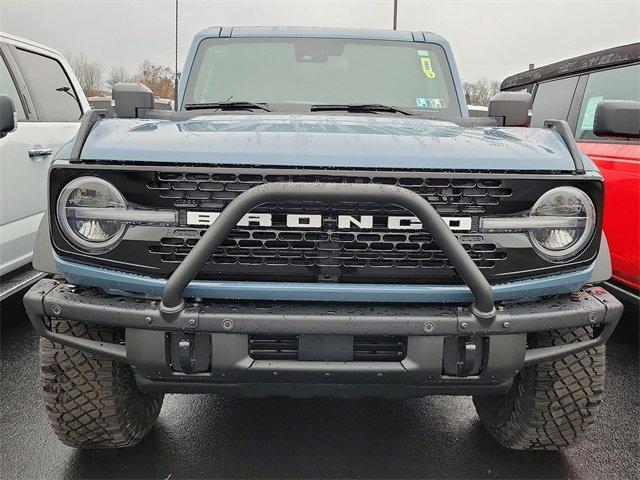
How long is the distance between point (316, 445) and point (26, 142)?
299cm

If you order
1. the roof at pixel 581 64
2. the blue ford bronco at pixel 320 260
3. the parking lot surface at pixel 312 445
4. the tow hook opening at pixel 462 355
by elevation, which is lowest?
the parking lot surface at pixel 312 445

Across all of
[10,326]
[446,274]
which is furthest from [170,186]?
[10,326]

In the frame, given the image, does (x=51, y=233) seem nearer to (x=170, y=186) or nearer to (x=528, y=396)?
(x=170, y=186)

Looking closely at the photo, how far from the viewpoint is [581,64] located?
16.7 ft

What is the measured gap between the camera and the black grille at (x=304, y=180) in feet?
6.70

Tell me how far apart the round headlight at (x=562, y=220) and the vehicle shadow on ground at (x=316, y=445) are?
1.10m

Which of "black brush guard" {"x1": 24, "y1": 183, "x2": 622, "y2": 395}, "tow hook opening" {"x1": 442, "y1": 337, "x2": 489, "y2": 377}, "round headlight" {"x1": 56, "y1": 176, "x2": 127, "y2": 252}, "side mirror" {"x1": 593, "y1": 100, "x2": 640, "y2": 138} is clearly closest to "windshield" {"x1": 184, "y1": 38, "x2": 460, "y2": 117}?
"side mirror" {"x1": 593, "y1": 100, "x2": 640, "y2": 138}

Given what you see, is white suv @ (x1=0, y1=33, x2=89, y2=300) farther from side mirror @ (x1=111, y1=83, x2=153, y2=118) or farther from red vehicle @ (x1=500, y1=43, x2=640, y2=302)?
red vehicle @ (x1=500, y1=43, x2=640, y2=302)

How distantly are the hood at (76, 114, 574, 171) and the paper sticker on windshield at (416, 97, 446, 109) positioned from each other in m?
1.16

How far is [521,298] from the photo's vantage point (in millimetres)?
2162

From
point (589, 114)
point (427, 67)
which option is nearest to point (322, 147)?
point (427, 67)

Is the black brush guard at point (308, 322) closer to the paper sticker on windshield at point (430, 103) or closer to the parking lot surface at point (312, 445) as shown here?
the parking lot surface at point (312, 445)

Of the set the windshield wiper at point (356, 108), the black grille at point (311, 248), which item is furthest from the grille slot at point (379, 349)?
the windshield wiper at point (356, 108)

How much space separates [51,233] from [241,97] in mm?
1645
